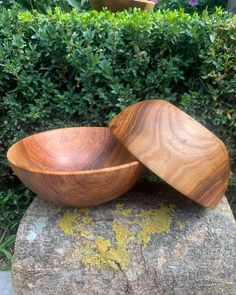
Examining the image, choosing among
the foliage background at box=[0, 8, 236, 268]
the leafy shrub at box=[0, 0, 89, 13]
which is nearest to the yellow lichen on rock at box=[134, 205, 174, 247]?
the foliage background at box=[0, 8, 236, 268]

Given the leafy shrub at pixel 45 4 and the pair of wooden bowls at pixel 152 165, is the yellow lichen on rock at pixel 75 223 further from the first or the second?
the leafy shrub at pixel 45 4

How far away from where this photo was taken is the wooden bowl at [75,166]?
153 cm

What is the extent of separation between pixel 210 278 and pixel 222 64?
3.66 ft

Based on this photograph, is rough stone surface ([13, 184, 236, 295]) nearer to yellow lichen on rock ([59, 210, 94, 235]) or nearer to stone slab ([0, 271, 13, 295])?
yellow lichen on rock ([59, 210, 94, 235])

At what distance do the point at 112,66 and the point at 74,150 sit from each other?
53 cm

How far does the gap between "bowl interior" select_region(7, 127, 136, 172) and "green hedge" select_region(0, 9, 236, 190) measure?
0.73ft

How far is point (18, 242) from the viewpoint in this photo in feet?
5.65

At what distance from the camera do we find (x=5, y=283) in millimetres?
2189

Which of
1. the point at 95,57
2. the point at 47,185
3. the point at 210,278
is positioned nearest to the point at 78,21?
the point at 95,57

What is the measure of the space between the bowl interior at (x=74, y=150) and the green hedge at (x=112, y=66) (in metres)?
0.22

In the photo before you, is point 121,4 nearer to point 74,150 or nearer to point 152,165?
point 74,150

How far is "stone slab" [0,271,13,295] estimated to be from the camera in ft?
6.97

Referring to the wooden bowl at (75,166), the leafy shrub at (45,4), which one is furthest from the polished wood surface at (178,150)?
the leafy shrub at (45,4)

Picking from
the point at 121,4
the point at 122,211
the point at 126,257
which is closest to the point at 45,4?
the point at 121,4
